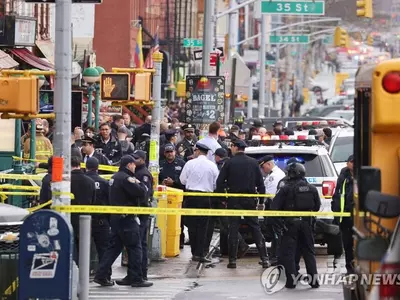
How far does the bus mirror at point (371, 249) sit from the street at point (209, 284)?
Result: 6.50 metres

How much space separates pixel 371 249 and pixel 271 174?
10.3 m

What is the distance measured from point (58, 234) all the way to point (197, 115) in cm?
A: 1560

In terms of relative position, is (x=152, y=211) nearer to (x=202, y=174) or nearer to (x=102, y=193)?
(x=102, y=193)

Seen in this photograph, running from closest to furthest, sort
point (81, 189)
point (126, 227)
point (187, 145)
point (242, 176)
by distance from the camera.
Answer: point (81, 189)
point (126, 227)
point (242, 176)
point (187, 145)

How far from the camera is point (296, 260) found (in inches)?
653

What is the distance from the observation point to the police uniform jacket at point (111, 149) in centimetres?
2345

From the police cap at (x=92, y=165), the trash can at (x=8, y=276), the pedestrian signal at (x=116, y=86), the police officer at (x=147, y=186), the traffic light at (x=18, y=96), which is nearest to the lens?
the trash can at (x=8, y=276)

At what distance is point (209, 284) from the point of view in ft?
55.1

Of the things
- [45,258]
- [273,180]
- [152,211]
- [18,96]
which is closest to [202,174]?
[273,180]

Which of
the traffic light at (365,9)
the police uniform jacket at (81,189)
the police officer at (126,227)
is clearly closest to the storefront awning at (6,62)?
the police officer at (126,227)

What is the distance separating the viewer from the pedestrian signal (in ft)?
60.6

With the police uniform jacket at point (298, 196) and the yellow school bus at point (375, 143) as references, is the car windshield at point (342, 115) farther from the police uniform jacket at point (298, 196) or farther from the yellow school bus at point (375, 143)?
the yellow school bus at point (375, 143)

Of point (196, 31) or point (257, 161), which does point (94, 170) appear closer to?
point (257, 161)

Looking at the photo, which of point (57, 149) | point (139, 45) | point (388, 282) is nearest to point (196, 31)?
point (139, 45)
